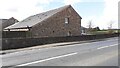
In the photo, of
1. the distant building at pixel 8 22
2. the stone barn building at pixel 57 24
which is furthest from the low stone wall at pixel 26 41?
the distant building at pixel 8 22

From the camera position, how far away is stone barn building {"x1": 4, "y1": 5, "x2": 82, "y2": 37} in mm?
44375

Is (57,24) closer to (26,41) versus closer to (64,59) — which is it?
(26,41)

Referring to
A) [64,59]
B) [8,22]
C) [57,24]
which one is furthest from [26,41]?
[8,22]

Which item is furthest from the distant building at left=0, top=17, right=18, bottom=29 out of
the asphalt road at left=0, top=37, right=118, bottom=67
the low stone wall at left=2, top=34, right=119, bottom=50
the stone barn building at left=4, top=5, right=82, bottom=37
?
the asphalt road at left=0, top=37, right=118, bottom=67

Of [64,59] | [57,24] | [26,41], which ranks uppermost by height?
[57,24]

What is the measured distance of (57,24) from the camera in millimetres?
46906

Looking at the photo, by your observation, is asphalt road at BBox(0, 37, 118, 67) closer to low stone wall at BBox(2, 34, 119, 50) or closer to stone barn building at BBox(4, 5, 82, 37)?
low stone wall at BBox(2, 34, 119, 50)

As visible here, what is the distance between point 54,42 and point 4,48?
9134mm

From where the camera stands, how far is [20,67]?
1027 centimetres

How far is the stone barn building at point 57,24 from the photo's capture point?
44375 millimetres

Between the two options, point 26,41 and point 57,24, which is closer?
point 26,41

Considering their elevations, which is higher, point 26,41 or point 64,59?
point 26,41

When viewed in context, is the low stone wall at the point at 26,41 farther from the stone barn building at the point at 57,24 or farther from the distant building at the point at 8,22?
the distant building at the point at 8,22

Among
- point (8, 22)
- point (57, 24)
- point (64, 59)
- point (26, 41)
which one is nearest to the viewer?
point (64, 59)
